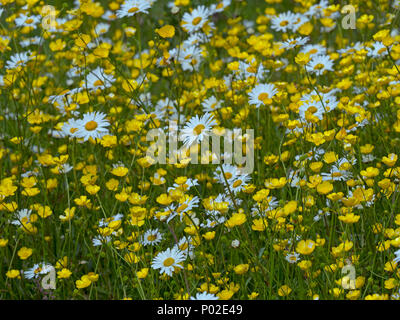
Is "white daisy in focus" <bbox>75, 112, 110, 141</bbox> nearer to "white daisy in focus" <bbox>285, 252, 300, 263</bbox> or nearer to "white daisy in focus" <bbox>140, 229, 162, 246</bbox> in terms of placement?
"white daisy in focus" <bbox>140, 229, 162, 246</bbox>

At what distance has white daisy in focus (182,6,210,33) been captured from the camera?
316cm

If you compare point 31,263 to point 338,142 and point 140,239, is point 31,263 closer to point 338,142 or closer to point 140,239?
point 140,239

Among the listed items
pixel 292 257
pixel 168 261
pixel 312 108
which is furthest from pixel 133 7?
pixel 292 257

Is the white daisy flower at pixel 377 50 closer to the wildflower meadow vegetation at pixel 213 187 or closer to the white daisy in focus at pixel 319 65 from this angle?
the wildflower meadow vegetation at pixel 213 187

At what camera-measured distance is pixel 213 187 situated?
Answer: 263 cm

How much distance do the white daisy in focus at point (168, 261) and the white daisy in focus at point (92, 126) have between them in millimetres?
682

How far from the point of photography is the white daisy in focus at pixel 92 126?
2.38 metres

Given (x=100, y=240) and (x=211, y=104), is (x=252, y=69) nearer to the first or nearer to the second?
(x=211, y=104)

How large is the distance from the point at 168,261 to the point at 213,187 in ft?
2.53

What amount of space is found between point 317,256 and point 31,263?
4.22 feet

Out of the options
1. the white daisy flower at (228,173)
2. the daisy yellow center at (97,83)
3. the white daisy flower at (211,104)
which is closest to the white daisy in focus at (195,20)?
the white daisy flower at (211,104)

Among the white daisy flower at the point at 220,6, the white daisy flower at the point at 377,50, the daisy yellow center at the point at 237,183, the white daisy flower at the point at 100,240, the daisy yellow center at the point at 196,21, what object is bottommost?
the white daisy flower at the point at 100,240
